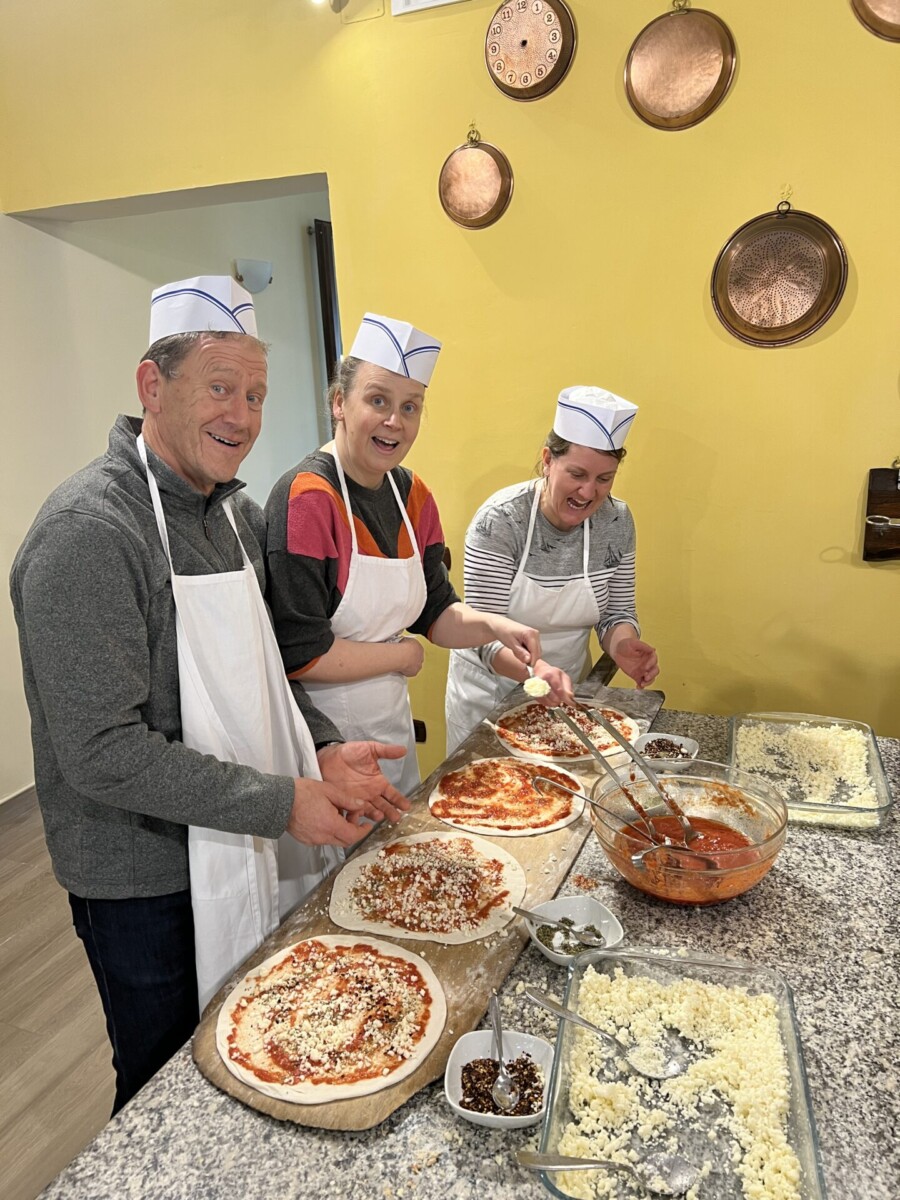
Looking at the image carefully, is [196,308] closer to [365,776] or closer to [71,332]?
[365,776]

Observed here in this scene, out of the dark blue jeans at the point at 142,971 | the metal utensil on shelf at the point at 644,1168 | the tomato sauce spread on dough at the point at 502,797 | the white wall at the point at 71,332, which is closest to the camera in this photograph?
the metal utensil on shelf at the point at 644,1168

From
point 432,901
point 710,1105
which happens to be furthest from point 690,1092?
point 432,901

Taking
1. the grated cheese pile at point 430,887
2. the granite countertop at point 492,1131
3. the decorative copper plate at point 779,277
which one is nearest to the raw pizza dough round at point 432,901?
the grated cheese pile at point 430,887

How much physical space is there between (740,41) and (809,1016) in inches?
105

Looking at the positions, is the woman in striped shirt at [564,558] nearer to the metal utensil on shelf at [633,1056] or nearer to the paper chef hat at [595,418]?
the paper chef hat at [595,418]

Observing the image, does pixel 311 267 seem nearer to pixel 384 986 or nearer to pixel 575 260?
pixel 575 260

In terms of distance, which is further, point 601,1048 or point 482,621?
point 482,621

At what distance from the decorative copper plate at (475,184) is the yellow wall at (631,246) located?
0.14 ft

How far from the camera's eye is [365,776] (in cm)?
145

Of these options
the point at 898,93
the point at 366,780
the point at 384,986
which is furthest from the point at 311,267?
the point at 384,986

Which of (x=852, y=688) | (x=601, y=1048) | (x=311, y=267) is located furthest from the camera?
(x=311, y=267)

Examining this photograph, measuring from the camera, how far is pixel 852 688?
108 inches

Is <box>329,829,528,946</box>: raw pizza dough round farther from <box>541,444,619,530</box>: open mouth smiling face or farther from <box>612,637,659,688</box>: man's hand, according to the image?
<box>541,444,619,530</box>: open mouth smiling face

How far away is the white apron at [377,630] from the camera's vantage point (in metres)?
1.87
